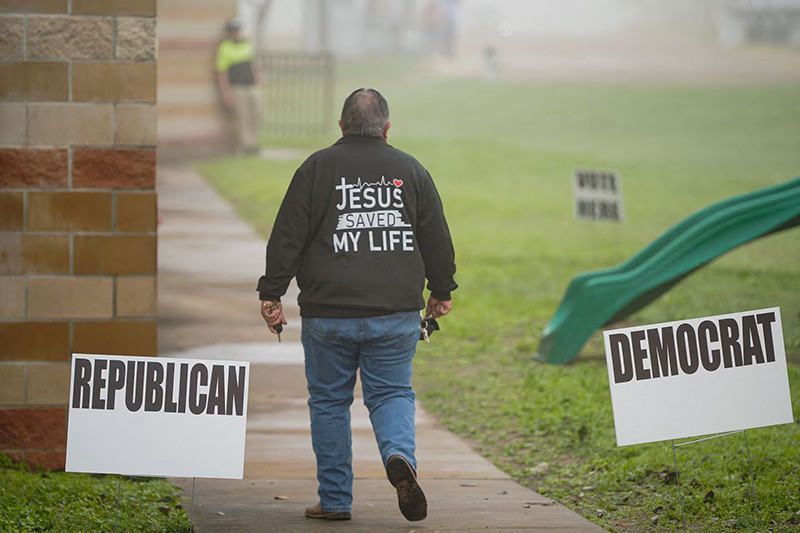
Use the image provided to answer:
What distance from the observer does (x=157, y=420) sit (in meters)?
5.62

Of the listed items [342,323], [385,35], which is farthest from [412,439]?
[385,35]

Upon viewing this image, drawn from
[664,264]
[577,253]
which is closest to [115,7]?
[664,264]

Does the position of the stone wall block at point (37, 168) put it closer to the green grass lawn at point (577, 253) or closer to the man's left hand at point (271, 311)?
the man's left hand at point (271, 311)

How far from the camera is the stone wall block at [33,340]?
272 inches

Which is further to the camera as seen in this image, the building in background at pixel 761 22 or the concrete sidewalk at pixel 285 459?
the building in background at pixel 761 22

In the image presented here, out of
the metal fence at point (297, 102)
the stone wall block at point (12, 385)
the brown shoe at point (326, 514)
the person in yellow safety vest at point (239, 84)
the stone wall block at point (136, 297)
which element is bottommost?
the brown shoe at point (326, 514)

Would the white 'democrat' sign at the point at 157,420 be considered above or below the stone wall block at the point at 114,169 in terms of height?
below

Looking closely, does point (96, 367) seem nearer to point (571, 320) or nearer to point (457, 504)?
point (457, 504)

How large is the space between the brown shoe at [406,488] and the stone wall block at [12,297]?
2.38m

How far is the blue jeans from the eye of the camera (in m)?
5.92

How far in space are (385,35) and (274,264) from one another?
55.8 m

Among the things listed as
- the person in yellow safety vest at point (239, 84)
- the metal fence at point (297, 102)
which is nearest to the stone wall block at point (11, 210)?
the person in yellow safety vest at point (239, 84)

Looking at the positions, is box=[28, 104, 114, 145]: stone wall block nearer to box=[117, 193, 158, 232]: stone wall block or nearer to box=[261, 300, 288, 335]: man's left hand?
box=[117, 193, 158, 232]: stone wall block

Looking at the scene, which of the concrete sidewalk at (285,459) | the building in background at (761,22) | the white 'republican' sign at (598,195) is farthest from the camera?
the building in background at (761,22)
